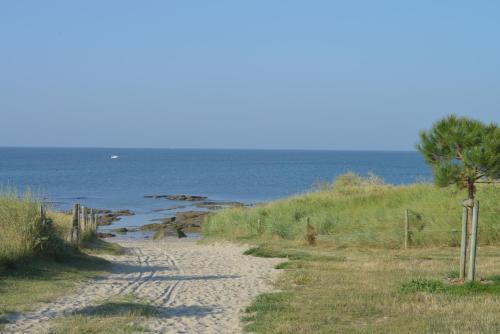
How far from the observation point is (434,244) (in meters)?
23.8

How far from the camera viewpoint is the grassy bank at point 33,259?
13.5m

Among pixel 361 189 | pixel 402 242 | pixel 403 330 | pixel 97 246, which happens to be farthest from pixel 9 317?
pixel 361 189

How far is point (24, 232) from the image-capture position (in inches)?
653

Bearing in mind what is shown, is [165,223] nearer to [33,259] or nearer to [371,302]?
[33,259]

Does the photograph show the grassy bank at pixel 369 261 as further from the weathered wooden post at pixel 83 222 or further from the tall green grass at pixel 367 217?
the weathered wooden post at pixel 83 222

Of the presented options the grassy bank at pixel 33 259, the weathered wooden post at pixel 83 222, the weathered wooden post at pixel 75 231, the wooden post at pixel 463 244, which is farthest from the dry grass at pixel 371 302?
the weathered wooden post at pixel 83 222

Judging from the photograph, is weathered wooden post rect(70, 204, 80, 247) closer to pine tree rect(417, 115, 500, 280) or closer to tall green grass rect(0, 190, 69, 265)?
tall green grass rect(0, 190, 69, 265)

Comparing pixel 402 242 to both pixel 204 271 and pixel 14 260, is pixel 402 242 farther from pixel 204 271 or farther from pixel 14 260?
pixel 14 260

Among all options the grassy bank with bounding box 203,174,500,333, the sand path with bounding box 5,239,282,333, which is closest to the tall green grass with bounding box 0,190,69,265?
the sand path with bounding box 5,239,282,333

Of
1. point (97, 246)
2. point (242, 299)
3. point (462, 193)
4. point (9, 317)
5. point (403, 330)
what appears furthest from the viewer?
point (462, 193)

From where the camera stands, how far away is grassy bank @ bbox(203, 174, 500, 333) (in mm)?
10734

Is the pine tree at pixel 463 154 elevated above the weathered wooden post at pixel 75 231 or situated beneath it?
elevated above

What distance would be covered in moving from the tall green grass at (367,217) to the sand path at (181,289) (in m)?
5.51

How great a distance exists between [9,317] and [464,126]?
8.74 meters
